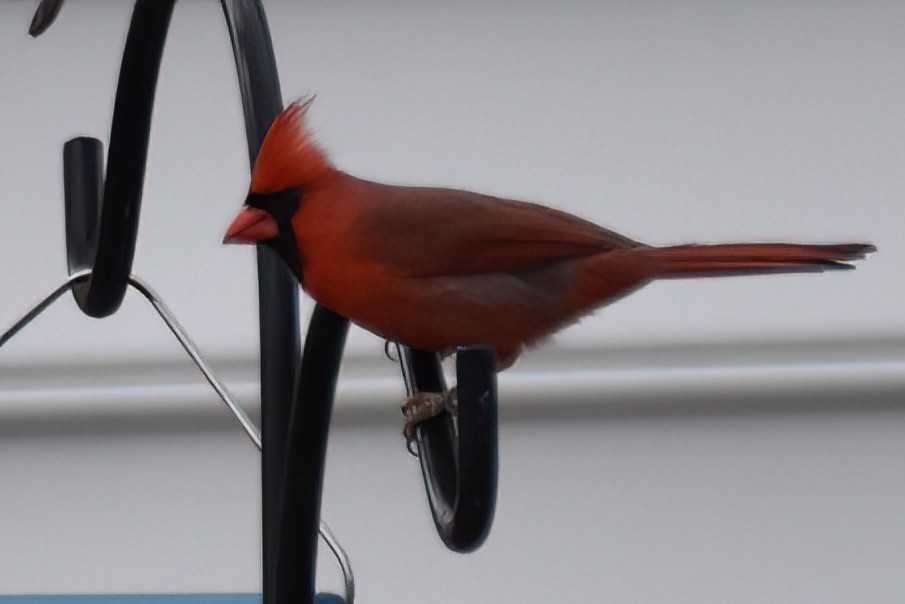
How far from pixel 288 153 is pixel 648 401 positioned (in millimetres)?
1130

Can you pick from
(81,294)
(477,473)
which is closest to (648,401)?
(81,294)

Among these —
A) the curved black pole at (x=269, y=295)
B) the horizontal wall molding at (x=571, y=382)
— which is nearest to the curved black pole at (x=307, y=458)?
the curved black pole at (x=269, y=295)

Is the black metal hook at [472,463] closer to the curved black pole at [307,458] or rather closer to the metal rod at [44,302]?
the curved black pole at [307,458]

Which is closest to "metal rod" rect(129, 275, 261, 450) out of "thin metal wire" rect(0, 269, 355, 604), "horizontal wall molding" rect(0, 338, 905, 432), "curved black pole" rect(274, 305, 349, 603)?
"thin metal wire" rect(0, 269, 355, 604)

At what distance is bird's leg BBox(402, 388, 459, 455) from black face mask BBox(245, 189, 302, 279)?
0.08 m

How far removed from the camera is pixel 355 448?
1.62 metres

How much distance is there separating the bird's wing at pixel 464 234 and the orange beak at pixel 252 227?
0.04 m

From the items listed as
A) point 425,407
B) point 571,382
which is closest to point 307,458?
point 425,407

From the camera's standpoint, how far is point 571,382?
1.56m

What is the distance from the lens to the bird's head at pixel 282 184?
51 centimetres

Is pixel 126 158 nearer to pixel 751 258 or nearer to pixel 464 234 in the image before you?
pixel 464 234

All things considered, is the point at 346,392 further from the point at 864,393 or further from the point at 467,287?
the point at 467,287

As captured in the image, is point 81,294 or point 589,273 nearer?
point 589,273

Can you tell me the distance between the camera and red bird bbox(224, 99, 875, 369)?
507 millimetres
